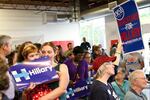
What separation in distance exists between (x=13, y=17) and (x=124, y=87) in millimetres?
10852

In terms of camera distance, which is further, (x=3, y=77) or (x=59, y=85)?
(x=59, y=85)

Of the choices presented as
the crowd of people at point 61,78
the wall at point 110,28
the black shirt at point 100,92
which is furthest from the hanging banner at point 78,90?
the wall at point 110,28

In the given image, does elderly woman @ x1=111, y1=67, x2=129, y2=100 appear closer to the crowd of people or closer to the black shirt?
the crowd of people

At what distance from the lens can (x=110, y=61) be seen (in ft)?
11.9

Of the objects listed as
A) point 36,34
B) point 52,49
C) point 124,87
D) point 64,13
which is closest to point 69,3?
Answer: point 64,13

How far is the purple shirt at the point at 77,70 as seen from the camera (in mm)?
5340

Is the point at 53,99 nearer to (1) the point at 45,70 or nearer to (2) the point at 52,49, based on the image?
(1) the point at 45,70

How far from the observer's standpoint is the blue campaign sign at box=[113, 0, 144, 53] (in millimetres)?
3760

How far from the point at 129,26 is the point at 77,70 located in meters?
1.87

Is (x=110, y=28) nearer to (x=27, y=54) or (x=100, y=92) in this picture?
(x=100, y=92)

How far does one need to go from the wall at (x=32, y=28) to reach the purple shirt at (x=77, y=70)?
895cm

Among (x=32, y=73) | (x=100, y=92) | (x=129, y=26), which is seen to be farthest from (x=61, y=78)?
(x=129, y=26)

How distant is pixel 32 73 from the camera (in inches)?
101

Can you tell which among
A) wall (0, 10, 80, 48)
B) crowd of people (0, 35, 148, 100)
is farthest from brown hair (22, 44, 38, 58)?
wall (0, 10, 80, 48)
